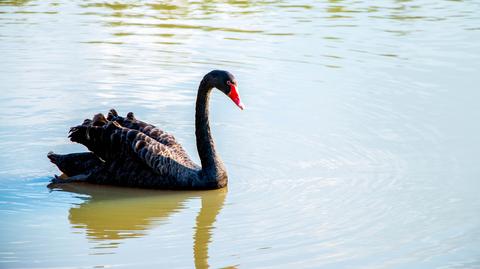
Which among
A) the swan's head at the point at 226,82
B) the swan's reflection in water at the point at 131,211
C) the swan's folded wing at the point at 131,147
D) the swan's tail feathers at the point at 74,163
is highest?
the swan's head at the point at 226,82

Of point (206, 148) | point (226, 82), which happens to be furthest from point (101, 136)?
point (226, 82)

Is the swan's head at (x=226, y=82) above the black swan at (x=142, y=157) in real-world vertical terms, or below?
above

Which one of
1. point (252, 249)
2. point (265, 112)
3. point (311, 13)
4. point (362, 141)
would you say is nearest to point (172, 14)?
point (311, 13)

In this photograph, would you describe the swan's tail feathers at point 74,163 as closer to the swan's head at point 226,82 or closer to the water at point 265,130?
the water at point 265,130

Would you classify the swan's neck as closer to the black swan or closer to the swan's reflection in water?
the black swan

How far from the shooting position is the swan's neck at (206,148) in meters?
7.03

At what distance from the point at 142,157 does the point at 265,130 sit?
1.56 meters

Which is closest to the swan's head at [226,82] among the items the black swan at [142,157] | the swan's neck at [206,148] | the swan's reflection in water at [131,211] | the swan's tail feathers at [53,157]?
the black swan at [142,157]

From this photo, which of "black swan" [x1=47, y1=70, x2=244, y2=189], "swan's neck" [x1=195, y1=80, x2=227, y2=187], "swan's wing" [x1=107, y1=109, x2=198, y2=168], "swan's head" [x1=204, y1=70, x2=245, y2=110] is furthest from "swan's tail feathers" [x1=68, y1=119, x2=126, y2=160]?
"swan's head" [x1=204, y1=70, x2=245, y2=110]

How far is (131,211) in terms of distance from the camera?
658 centimetres

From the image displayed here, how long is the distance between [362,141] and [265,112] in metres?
1.18

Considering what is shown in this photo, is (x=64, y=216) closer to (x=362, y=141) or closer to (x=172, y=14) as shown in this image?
(x=362, y=141)

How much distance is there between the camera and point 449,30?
12297 mm

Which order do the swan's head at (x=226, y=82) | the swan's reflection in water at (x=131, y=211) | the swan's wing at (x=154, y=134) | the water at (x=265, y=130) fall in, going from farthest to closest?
the swan's wing at (x=154, y=134) < the swan's head at (x=226, y=82) < the swan's reflection in water at (x=131, y=211) < the water at (x=265, y=130)
